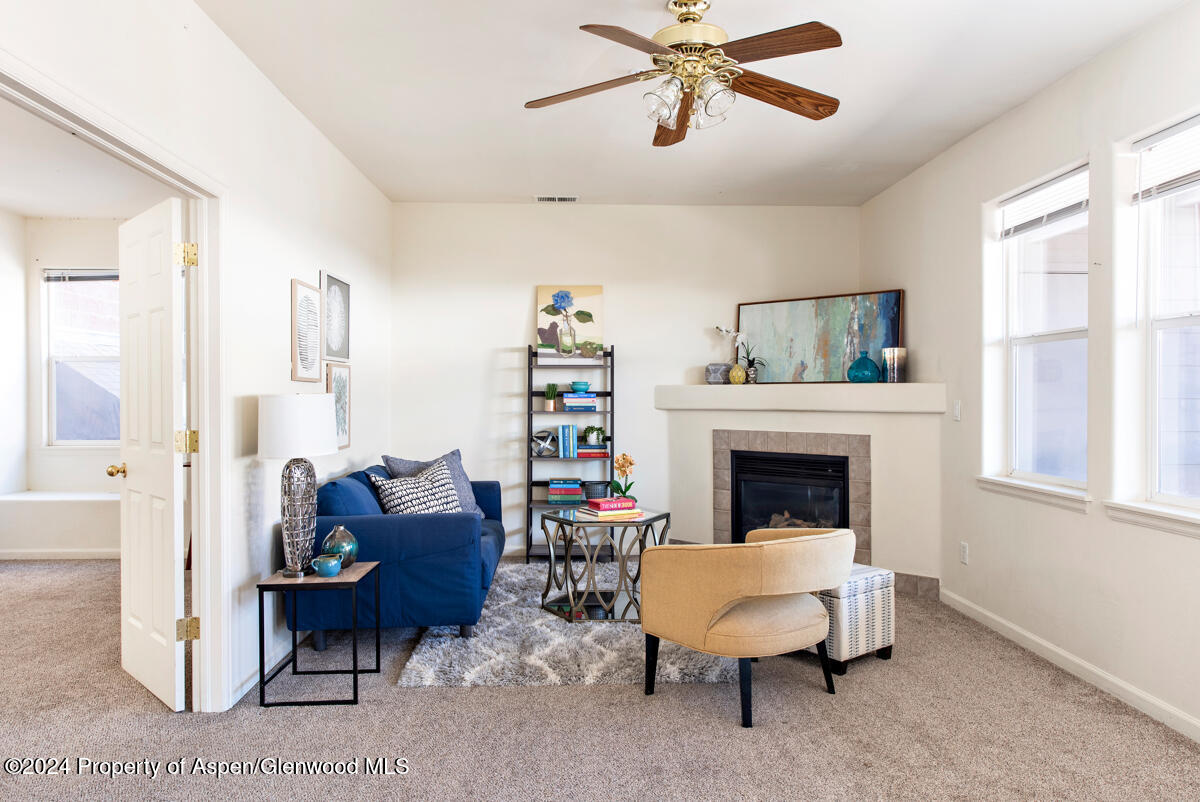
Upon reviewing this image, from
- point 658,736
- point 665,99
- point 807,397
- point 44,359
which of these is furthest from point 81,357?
point 807,397

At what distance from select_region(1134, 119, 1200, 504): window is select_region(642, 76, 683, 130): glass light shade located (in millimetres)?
1966

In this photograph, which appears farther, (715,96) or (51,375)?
(51,375)

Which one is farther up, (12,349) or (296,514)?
(12,349)

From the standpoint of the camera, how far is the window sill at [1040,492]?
2.99 meters

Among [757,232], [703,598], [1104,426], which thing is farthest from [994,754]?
[757,232]

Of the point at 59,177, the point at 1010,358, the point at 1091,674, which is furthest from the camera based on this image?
the point at 59,177

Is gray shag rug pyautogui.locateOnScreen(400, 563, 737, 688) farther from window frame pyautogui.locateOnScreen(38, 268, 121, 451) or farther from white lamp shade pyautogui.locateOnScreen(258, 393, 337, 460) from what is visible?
window frame pyautogui.locateOnScreen(38, 268, 121, 451)

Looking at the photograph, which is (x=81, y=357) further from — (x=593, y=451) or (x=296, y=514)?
(x=593, y=451)

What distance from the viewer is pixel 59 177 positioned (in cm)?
437

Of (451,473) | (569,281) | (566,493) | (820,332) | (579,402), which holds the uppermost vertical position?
(569,281)

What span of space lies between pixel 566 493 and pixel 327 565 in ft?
7.78

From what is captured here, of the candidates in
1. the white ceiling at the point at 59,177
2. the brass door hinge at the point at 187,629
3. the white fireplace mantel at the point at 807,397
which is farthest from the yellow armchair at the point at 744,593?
the white ceiling at the point at 59,177

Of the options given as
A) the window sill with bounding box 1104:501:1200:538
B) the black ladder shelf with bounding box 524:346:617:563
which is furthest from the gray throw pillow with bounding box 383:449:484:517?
the window sill with bounding box 1104:501:1200:538

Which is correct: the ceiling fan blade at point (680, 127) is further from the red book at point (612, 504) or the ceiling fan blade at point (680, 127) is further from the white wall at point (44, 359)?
the white wall at point (44, 359)
